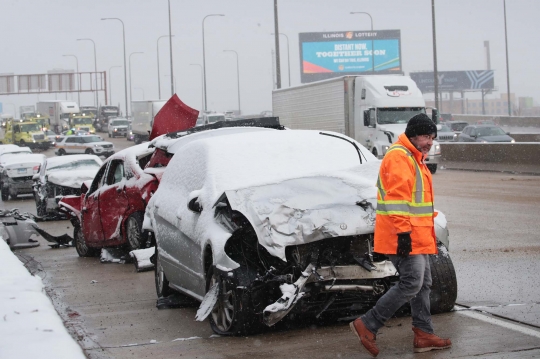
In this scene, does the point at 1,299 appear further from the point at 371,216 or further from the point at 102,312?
the point at 371,216

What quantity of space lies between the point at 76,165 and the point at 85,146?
27.9m

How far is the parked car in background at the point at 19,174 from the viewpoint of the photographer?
29.6 meters

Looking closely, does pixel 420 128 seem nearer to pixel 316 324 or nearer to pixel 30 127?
pixel 316 324

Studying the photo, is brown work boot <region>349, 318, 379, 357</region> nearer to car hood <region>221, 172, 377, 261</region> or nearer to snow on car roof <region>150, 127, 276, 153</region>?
car hood <region>221, 172, 377, 261</region>

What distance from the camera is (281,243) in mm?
7000

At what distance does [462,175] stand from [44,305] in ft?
76.1

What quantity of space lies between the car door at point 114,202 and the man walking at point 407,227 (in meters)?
6.74

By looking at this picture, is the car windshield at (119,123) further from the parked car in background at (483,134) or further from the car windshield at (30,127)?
the parked car in background at (483,134)

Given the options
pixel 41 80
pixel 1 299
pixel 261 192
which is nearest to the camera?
pixel 261 192

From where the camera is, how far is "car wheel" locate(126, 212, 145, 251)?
12.4 m

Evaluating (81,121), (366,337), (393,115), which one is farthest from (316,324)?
(81,121)

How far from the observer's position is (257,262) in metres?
7.34

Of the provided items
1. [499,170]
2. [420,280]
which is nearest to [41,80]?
[499,170]

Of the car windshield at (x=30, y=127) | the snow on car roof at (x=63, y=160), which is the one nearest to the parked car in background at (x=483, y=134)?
the snow on car roof at (x=63, y=160)
